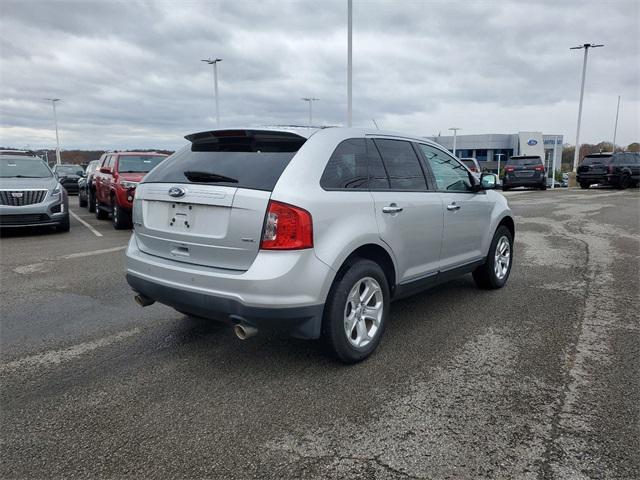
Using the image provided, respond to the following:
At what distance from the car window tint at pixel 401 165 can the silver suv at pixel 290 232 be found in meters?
0.01

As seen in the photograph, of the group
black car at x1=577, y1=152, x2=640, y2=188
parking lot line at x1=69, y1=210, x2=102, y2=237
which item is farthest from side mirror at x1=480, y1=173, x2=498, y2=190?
black car at x1=577, y1=152, x2=640, y2=188

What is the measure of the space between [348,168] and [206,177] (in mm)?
1045

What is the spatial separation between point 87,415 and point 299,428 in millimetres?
1287

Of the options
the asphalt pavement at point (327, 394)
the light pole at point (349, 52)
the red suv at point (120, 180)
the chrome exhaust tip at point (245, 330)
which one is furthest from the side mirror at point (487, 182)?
the light pole at point (349, 52)

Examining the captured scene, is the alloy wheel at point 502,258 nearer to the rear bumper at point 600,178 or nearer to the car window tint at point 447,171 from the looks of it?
the car window tint at point 447,171

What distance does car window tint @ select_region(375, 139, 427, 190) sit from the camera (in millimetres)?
4207

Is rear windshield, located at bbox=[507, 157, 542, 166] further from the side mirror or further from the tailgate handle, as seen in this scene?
the tailgate handle

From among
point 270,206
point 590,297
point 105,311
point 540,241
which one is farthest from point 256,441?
point 540,241

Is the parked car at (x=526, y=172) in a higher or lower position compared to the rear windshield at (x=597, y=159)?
lower

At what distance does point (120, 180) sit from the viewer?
11.5m

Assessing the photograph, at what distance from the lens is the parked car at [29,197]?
1015 cm

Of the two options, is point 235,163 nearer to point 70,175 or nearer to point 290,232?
point 290,232

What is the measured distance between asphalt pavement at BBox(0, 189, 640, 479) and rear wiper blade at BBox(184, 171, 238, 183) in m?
1.36

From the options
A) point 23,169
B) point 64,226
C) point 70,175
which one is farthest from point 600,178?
point 70,175
